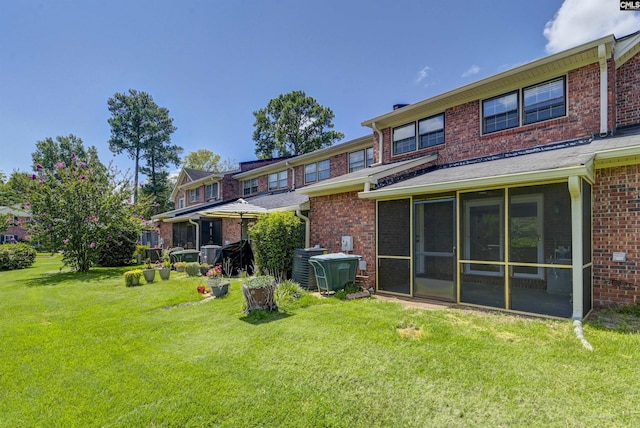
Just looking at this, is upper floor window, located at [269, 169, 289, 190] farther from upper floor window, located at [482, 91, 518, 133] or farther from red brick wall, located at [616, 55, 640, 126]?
red brick wall, located at [616, 55, 640, 126]

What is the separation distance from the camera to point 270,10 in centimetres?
1223

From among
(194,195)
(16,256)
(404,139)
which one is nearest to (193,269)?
(404,139)

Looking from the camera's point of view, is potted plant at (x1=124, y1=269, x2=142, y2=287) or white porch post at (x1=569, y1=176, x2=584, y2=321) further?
potted plant at (x1=124, y1=269, x2=142, y2=287)

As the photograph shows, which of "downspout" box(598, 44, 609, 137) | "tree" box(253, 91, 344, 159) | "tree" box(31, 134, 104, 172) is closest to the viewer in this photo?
"downspout" box(598, 44, 609, 137)

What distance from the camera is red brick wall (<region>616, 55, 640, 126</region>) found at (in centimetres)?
726

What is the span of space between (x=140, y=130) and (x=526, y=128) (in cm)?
4100

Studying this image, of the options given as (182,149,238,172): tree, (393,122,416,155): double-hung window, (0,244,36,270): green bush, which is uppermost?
(182,149,238,172): tree

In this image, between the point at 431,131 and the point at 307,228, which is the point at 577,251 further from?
A: the point at 307,228

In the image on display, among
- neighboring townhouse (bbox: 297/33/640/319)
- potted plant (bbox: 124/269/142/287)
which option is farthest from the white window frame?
neighboring townhouse (bbox: 297/33/640/319)

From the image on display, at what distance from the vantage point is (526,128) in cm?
821

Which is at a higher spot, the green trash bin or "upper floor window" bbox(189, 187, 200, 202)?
"upper floor window" bbox(189, 187, 200, 202)

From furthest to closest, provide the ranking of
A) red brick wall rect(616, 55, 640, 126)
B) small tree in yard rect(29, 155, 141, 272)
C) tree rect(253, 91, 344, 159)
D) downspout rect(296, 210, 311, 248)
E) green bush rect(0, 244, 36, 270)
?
tree rect(253, 91, 344, 159) < green bush rect(0, 244, 36, 270) < small tree in yard rect(29, 155, 141, 272) < downspout rect(296, 210, 311, 248) < red brick wall rect(616, 55, 640, 126)

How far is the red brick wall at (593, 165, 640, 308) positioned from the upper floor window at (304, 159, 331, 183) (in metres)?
10.8

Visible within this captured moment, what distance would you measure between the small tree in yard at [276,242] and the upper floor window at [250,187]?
11205mm
